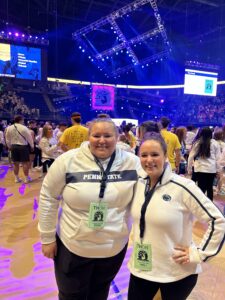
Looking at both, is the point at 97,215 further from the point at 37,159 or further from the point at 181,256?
the point at 37,159

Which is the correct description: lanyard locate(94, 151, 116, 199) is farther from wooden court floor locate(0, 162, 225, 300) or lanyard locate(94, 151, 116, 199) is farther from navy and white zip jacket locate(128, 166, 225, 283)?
wooden court floor locate(0, 162, 225, 300)

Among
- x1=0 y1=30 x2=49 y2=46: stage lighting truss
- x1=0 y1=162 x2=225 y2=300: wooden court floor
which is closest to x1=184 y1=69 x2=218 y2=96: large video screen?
x1=0 y1=30 x2=49 y2=46: stage lighting truss

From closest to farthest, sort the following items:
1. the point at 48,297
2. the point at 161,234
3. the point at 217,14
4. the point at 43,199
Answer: the point at 161,234
the point at 43,199
the point at 48,297
the point at 217,14

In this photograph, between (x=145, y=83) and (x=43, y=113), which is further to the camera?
(x=145, y=83)

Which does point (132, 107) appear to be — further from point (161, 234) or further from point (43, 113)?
point (161, 234)

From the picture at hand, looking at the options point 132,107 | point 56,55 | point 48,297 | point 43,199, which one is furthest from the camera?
point 132,107

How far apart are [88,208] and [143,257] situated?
1.17ft

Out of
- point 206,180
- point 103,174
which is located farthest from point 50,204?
point 206,180

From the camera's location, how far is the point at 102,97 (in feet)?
58.9

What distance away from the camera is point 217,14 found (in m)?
14.8

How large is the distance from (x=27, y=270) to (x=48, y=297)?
50 centimetres

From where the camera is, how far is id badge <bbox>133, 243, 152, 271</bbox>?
4.55 feet

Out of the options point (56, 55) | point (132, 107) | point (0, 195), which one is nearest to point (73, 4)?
point (56, 55)

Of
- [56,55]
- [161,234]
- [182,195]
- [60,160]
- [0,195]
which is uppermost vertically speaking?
[56,55]
